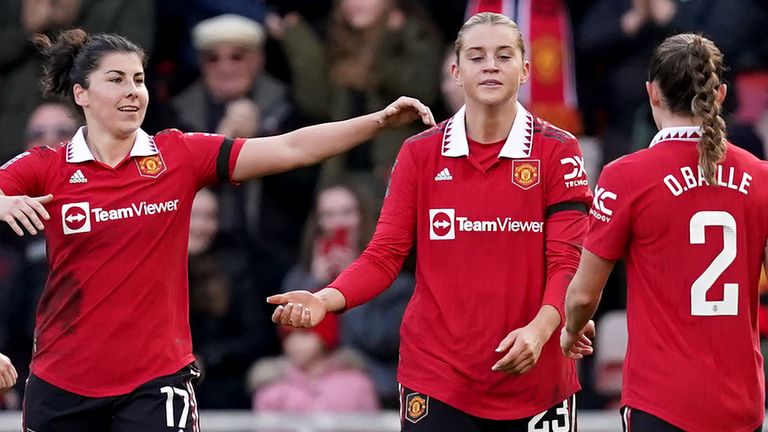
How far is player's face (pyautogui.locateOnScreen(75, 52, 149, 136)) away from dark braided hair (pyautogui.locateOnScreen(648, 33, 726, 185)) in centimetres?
206

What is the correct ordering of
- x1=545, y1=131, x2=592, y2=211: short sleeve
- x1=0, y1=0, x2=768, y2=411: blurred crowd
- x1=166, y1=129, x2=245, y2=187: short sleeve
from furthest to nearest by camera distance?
x1=0, y1=0, x2=768, y2=411: blurred crowd → x1=166, y1=129, x2=245, y2=187: short sleeve → x1=545, y1=131, x2=592, y2=211: short sleeve

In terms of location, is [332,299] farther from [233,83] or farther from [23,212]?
[233,83]

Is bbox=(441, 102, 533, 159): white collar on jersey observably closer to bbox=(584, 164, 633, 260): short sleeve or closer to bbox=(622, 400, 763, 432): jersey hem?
bbox=(584, 164, 633, 260): short sleeve

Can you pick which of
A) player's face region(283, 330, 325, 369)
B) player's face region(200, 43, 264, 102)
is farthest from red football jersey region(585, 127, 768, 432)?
player's face region(200, 43, 264, 102)

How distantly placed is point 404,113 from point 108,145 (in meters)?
1.17

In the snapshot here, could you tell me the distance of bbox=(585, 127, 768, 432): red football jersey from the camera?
522 centimetres

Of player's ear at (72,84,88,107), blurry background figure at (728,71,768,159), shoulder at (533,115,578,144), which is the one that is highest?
blurry background figure at (728,71,768,159)

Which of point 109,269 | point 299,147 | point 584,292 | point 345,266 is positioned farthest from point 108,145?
point 345,266

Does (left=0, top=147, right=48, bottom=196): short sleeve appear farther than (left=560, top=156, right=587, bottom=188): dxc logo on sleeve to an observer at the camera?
Yes

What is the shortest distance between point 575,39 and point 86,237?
4262 mm

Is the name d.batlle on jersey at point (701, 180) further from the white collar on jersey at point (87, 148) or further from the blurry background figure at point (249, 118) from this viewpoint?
A: the blurry background figure at point (249, 118)

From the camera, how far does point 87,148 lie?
20.3 feet

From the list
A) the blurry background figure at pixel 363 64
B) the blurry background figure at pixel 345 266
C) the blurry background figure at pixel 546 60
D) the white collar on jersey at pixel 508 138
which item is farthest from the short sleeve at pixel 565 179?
the blurry background figure at pixel 363 64

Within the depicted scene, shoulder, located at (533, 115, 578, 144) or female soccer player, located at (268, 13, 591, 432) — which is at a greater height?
shoulder, located at (533, 115, 578, 144)
